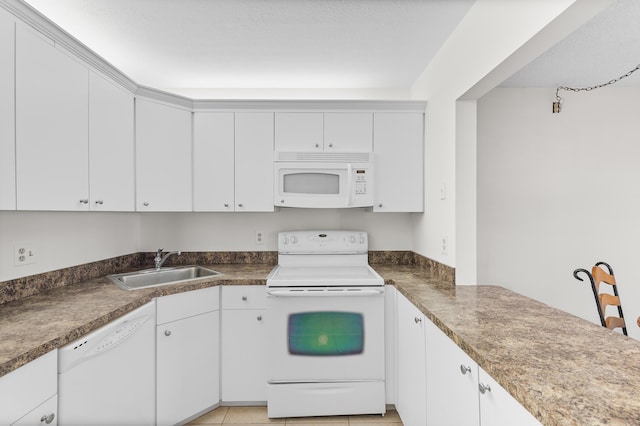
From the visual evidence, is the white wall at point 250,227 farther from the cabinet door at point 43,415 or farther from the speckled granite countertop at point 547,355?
the cabinet door at point 43,415

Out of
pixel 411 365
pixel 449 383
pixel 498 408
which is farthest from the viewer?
pixel 411 365

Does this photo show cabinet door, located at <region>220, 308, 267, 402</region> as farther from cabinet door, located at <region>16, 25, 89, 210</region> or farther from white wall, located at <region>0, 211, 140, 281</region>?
cabinet door, located at <region>16, 25, 89, 210</region>

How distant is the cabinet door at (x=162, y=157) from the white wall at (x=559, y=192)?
7.42ft

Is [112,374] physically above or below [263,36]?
below

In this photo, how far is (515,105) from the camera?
108 inches

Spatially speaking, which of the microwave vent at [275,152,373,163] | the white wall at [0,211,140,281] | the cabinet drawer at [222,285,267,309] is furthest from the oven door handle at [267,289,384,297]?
the white wall at [0,211,140,281]

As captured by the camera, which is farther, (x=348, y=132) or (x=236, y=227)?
(x=236, y=227)

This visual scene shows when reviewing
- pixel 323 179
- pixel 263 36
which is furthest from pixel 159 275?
pixel 263 36

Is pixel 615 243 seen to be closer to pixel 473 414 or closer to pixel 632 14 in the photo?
pixel 632 14

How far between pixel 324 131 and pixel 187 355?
178 cm

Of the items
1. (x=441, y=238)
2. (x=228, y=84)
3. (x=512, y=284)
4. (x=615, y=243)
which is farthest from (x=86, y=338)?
(x=615, y=243)

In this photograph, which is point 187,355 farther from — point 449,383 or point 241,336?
point 449,383

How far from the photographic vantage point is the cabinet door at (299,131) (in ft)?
8.63

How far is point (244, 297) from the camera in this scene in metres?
2.29
